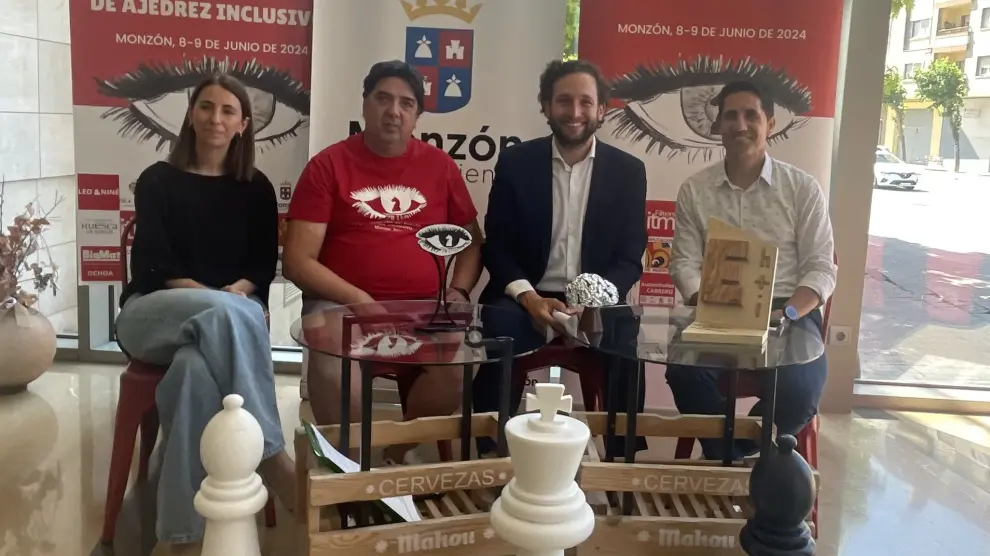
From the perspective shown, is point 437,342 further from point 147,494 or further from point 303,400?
point 303,400

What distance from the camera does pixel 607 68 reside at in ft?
10.2

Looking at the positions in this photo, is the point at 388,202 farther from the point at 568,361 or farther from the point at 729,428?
the point at 729,428

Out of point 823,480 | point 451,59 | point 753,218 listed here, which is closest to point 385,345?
point 753,218

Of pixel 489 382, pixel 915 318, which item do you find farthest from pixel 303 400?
pixel 915 318

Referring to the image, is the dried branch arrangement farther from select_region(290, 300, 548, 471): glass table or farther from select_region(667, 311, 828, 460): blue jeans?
select_region(667, 311, 828, 460): blue jeans

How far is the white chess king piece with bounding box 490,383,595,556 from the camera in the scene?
0.91 meters

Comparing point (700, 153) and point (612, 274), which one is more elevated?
point (700, 153)

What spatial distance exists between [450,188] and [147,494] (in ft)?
4.09

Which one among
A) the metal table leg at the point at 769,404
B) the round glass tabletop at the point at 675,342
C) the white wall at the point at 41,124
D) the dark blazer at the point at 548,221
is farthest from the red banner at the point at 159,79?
the metal table leg at the point at 769,404

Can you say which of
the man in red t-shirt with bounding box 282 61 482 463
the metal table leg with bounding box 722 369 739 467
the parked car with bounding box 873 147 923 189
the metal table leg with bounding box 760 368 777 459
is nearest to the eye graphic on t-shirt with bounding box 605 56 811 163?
the parked car with bounding box 873 147 923 189

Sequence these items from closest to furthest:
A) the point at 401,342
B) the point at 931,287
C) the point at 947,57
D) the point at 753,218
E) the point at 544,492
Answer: the point at 544,492, the point at 401,342, the point at 753,218, the point at 947,57, the point at 931,287

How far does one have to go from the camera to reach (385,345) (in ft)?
6.41

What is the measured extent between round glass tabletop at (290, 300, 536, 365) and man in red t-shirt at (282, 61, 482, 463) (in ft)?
0.64

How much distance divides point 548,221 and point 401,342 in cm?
85
